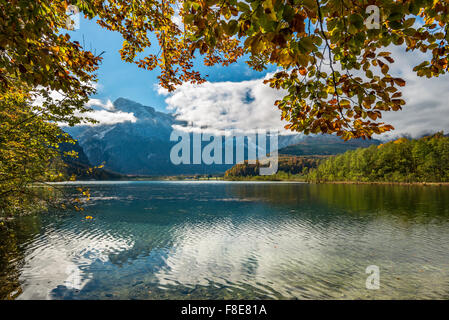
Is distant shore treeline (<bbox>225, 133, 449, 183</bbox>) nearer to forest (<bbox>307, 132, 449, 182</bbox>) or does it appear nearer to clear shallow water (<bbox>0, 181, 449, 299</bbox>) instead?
forest (<bbox>307, 132, 449, 182</bbox>)

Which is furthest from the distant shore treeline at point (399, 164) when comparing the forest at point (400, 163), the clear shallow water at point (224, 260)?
the clear shallow water at point (224, 260)

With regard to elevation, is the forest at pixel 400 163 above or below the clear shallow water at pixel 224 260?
above

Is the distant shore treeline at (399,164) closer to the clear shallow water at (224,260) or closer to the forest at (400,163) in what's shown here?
→ the forest at (400,163)

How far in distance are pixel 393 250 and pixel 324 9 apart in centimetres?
2321

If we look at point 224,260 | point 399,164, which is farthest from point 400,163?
point 224,260

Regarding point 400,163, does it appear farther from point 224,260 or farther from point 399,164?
point 224,260

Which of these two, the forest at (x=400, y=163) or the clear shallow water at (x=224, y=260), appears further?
the forest at (x=400, y=163)

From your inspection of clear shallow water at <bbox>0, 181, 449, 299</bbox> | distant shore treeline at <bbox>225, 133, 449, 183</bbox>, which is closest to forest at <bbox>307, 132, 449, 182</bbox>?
distant shore treeline at <bbox>225, 133, 449, 183</bbox>

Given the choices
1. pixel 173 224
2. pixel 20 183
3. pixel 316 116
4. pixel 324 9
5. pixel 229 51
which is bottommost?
pixel 173 224

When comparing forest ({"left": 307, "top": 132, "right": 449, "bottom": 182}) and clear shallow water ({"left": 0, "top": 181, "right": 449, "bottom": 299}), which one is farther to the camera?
forest ({"left": 307, "top": 132, "right": 449, "bottom": 182})

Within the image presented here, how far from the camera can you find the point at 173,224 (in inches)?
1252
